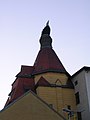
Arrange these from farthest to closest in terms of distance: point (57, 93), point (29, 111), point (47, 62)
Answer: point (47, 62)
point (57, 93)
point (29, 111)

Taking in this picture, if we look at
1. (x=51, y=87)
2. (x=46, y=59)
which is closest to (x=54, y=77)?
(x=51, y=87)

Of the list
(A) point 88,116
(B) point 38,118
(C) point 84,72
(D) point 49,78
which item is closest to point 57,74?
(D) point 49,78

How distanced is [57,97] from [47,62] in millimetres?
6945

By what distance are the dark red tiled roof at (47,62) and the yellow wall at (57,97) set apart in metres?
3.49

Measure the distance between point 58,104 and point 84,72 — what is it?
6.15 metres

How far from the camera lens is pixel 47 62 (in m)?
46.6

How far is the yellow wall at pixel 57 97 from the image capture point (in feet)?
137

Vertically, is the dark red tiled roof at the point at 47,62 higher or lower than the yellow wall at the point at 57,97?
higher

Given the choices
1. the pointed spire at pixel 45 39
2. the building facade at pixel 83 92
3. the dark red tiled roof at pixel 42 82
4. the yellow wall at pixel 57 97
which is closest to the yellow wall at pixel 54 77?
the dark red tiled roof at pixel 42 82

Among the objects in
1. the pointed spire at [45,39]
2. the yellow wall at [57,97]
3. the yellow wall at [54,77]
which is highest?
the pointed spire at [45,39]

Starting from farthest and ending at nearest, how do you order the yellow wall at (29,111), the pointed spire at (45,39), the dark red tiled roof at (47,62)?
the pointed spire at (45,39) → the dark red tiled roof at (47,62) → the yellow wall at (29,111)

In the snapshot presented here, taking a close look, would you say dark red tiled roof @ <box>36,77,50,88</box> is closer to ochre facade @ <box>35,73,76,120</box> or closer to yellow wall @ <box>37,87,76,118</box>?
ochre facade @ <box>35,73,76,120</box>

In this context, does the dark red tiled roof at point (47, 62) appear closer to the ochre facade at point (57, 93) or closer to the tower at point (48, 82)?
the tower at point (48, 82)

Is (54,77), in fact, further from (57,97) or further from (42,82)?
(57,97)
